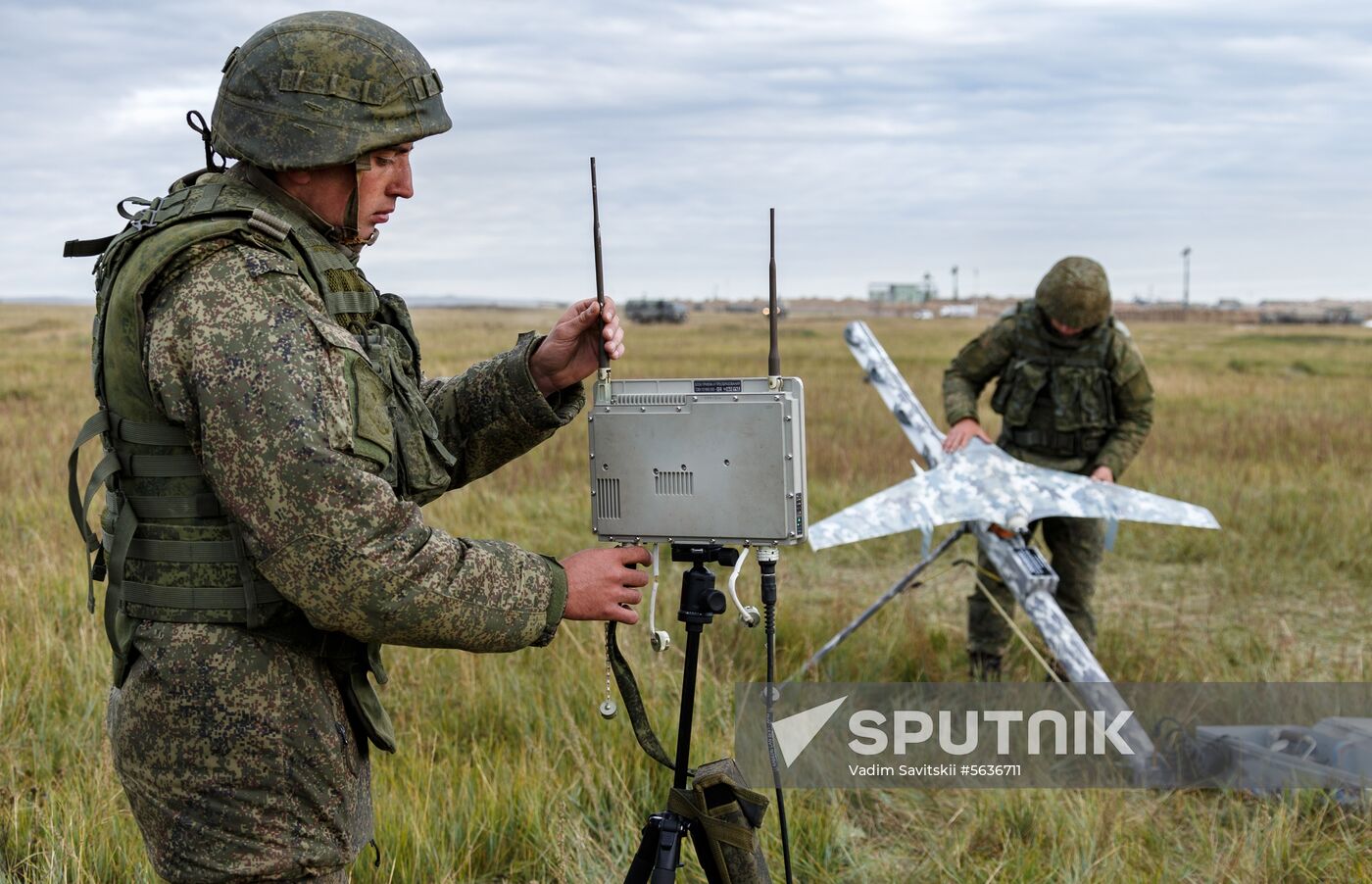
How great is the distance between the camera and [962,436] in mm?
6234

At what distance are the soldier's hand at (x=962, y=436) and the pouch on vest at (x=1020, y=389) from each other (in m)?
0.47

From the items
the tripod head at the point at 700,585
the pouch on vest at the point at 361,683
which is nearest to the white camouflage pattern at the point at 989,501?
the tripod head at the point at 700,585

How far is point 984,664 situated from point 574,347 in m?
4.28

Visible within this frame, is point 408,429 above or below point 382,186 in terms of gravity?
below

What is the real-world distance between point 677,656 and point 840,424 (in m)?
9.90

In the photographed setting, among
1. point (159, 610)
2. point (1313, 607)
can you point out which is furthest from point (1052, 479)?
point (159, 610)

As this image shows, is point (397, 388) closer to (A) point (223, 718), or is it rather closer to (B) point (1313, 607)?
(A) point (223, 718)

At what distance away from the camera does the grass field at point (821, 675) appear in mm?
3906

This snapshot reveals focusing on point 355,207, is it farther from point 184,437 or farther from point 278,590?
point 278,590

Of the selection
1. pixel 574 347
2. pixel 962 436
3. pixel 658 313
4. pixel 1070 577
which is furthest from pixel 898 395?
pixel 658 313

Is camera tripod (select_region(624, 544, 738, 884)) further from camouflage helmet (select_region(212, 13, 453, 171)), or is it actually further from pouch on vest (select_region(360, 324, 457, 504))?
camouflage helmet (select_region(212, 13, 453, 171))

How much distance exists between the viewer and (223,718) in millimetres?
2303

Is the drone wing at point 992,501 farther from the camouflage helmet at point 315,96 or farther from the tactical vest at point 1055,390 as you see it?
the camouflage helmet at point 315,96

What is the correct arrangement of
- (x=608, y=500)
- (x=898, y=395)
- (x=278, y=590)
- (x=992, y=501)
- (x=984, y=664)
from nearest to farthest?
(x=278, y=590), (x=608, y=500), (x=992, y=501), (x=984, y=664), (x=898, y=395)
